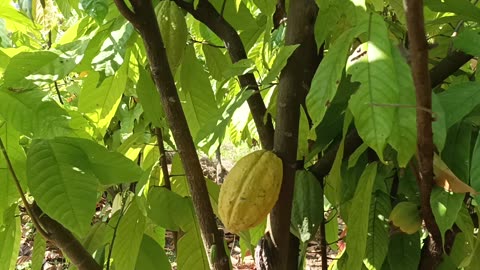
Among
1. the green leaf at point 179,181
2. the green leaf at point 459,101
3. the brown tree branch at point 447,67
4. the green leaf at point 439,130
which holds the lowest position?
the green leaf at point 439,130

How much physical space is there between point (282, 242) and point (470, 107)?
306 millimetres

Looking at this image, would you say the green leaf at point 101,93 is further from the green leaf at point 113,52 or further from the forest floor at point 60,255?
the forest floor at point 60,255

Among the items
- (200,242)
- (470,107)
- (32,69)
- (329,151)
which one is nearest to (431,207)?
(470,107)

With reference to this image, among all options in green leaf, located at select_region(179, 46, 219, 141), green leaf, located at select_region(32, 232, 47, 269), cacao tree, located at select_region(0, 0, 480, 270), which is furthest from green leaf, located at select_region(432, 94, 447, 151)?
green leaf, located at select_region(32, 232, 47, 269)

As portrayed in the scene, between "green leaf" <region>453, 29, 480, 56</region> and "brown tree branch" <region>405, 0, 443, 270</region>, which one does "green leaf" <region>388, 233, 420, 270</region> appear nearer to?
"brown tree branch" <region>405, 0, 443, 270</region>

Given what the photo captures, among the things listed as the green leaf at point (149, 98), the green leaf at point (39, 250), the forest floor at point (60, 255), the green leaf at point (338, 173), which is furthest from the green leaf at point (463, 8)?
the forest floor at point (60, 255)

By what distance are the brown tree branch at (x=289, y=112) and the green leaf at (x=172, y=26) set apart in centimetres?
16

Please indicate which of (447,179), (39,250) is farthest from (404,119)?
(39,250)

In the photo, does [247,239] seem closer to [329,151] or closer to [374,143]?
[329,151]

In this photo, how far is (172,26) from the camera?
32.5 inches

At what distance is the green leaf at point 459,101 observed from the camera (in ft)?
2.15

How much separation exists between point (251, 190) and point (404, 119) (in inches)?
9.9

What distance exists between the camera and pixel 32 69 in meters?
0.73

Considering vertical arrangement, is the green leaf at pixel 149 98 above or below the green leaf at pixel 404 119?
above
